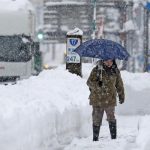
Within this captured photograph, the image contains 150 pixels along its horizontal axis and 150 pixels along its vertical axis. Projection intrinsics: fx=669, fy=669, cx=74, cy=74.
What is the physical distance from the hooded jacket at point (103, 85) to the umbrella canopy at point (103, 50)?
24cm

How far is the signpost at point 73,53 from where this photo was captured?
20844 mm

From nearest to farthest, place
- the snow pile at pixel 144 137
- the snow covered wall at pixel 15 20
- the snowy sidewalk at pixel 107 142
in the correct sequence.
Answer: the snow pile at pixel 144 137
the snowy sidewalk at pixel 107 142
the snow covered wall at pixel 15 20

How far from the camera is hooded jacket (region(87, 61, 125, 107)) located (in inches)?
475

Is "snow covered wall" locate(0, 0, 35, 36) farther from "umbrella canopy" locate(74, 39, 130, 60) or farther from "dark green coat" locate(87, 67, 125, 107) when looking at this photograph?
"dark green coat" locate(87, 67, 125, 107)

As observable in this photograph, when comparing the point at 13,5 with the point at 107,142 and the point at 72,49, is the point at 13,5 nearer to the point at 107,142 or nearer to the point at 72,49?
the point at 72,49

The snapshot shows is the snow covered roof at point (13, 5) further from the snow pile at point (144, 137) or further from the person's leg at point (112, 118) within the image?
the snow pile at point (144, 137)

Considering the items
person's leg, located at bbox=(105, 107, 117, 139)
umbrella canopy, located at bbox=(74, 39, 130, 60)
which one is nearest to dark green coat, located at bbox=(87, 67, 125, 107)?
person's leg, located at bbox=(105, 107, 117, 139)

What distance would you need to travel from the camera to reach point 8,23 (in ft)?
81.0

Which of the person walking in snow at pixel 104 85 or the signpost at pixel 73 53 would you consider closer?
the person walking in snow at pixel 104 85

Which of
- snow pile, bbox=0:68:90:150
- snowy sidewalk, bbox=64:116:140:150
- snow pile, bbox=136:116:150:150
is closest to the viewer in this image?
snow pile, bbox=136:116:150:150

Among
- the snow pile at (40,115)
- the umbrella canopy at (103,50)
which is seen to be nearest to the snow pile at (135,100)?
the snow pile at (40,115)

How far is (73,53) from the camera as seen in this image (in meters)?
20.8

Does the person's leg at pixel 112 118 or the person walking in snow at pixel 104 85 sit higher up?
the person walking in snow at pixel 104 85

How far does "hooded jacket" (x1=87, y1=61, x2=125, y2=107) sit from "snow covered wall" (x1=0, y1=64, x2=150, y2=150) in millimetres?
837
